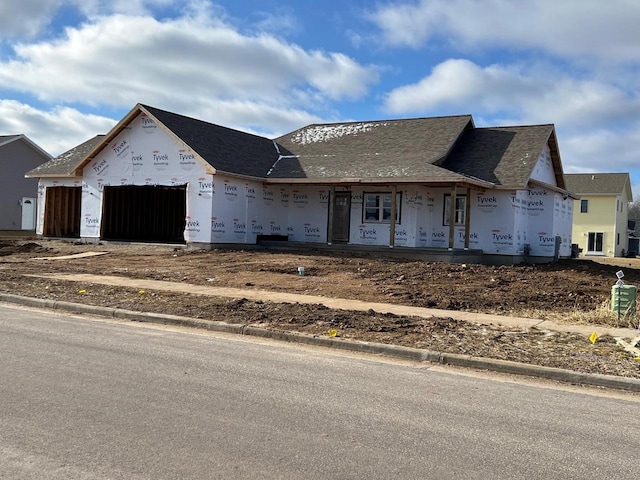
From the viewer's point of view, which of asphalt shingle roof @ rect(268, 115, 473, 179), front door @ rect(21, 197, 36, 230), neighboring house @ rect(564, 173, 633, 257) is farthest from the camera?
neighboring house @ rect(564, 173, 633, 257)

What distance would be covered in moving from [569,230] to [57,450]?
29.7m

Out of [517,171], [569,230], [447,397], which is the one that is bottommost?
[447,397]

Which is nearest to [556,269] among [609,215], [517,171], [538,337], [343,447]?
[517,171]

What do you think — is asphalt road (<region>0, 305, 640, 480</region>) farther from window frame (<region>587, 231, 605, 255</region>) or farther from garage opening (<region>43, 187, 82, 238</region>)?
window frame (<region>587, 231, 605, 255</region>)

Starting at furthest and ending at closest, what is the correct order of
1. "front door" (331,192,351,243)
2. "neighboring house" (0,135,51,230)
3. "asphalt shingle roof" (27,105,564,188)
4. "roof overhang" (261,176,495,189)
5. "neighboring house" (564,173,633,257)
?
"neighboring house" (564,173,633,257)
"neighboring house" (0,135,51,230)
"front door" (331,192,351,243)
"asphalt shingle roof" (27,105,564,188)
"roof overhang" (261,176,495,189)

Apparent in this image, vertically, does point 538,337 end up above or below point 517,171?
below

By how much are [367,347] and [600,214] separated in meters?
48.8

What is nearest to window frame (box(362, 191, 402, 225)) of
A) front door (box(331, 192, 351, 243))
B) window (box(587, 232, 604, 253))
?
front door (box(331, 192, 351, 243))

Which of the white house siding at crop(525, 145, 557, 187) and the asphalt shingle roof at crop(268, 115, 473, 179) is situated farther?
the white house siding at crop(525, 145, 557, 187)

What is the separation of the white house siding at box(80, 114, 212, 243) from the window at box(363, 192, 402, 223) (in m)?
6.56

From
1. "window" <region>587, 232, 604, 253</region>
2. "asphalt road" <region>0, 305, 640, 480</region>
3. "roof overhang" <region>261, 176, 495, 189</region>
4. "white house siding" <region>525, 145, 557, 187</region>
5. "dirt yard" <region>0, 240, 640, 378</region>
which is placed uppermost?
"white house siding" <region>525, 145, 557, 187</region>

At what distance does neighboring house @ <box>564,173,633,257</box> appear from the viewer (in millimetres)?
52594

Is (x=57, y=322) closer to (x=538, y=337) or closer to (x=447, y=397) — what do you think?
(x=447, y=397)

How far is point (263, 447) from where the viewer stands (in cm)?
510
